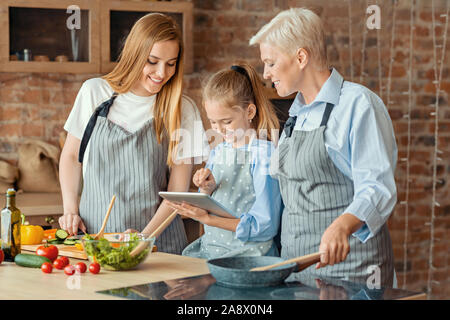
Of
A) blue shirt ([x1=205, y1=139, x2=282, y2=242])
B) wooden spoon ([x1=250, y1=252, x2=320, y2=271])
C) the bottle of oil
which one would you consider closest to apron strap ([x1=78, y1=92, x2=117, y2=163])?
the bottle of oil

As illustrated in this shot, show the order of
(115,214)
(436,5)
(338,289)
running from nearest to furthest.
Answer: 1. (338,289)
2. (115,214)
3. (436,5)

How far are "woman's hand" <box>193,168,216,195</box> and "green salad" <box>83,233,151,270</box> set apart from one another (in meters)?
0.48

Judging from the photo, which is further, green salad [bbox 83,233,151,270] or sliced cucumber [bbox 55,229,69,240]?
sliced cucumber [bbox 55,229,69,240]

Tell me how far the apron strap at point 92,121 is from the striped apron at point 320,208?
3.11 ft

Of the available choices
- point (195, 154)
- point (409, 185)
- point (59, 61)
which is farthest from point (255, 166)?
point (409, 185)

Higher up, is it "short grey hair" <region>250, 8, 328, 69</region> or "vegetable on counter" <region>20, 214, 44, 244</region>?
"short grey hair" <region>250, 8, 328, 69</region>

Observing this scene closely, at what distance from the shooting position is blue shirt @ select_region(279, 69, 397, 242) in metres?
1.96

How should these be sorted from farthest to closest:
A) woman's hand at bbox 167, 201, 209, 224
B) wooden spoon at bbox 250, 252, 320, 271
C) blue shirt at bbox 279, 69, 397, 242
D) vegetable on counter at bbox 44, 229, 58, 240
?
vegetable on counter at bbox 44, 229, 58, 240
woman's hand at bbox 167, 201, 209, 224
blue shirt at bbox 279, 69, 397, 242
wooden spoon at bbox 250, 252, 320, 271

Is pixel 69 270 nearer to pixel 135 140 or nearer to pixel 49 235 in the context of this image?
pixel 49 235

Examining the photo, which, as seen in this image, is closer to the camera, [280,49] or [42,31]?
[280,49]

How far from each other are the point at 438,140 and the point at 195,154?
2.42 metres

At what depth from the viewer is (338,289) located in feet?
5.81

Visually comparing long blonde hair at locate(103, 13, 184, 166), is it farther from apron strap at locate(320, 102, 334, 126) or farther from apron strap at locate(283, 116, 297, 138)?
apron strap at locate(320, 102, 334, 126)
